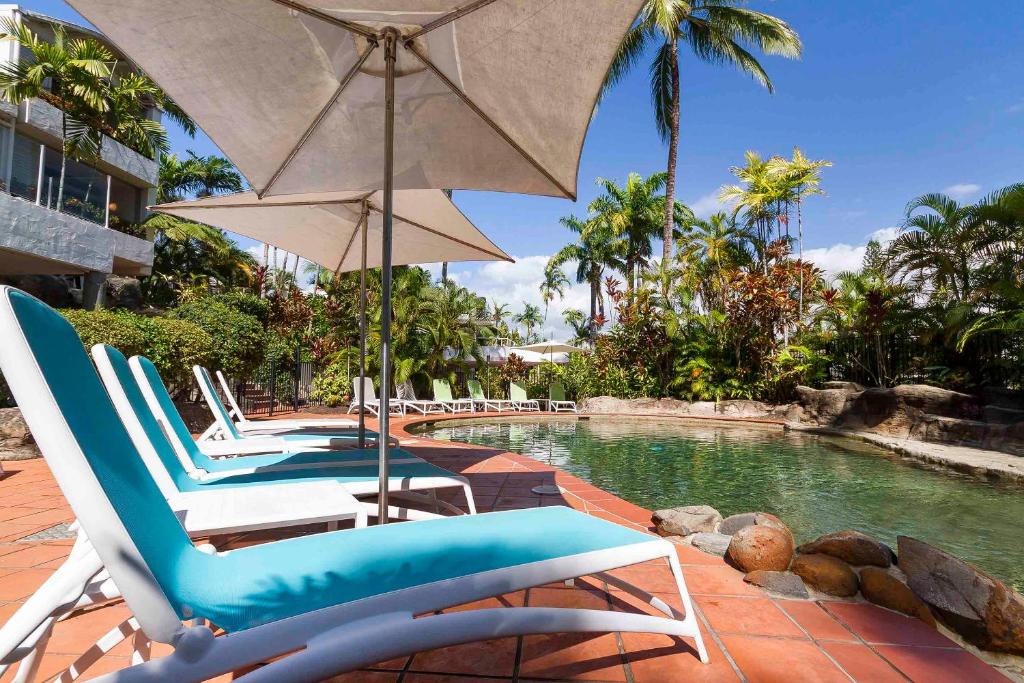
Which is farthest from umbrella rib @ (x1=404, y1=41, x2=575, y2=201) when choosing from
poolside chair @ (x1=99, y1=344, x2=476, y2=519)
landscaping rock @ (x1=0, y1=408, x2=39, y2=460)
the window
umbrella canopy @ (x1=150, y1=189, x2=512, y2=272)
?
the window

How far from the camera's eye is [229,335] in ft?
30.7

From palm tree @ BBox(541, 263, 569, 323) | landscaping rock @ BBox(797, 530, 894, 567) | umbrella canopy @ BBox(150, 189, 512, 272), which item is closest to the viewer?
landscaping rock @ BBox(797, 530, 894, 567)

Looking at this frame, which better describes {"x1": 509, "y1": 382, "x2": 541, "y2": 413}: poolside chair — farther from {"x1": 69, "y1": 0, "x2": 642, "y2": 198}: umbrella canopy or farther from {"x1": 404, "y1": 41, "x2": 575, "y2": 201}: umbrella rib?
{"x1": 404, "y1": 41, "x2": 575, "y2": 201}: umbrella rib

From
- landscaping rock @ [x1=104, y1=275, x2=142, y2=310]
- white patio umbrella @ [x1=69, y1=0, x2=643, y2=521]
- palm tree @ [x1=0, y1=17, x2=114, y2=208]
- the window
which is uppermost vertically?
palm tree @ [x1=0, y1=17, x2=114, y2=208]

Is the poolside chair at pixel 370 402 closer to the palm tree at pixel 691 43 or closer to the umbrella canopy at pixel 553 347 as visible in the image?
the umbrella canopy at pixel 553 347

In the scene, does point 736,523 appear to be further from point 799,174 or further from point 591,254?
point 591,254

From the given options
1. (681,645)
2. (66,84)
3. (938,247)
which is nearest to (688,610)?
(681,645)

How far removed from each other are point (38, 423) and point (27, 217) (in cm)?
1531

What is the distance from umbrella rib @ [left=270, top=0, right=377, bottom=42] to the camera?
2.33 meters

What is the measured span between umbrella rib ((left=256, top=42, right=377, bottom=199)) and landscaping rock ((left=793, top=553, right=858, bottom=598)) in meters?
3.44

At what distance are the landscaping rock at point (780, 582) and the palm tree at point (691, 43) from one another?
1698cm

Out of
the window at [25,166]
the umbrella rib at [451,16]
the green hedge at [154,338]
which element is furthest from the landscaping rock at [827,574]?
the window at [25,166]

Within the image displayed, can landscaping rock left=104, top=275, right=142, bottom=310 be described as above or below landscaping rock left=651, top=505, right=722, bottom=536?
above

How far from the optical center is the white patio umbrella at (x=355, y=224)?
14.8 feet
